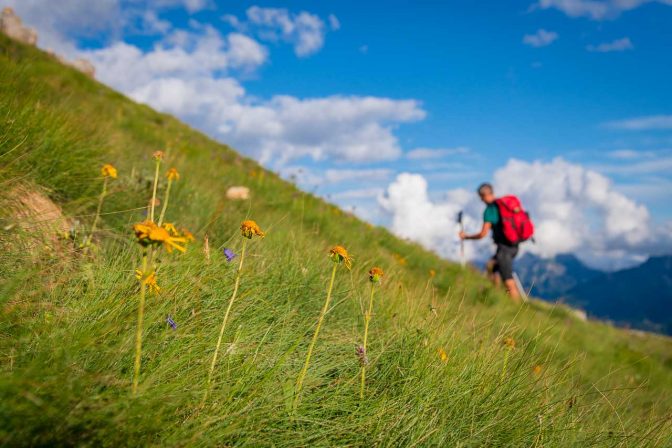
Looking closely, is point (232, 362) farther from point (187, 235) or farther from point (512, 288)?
point (512, 288)

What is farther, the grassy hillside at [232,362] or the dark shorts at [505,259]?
the dark shorts at [505,259]

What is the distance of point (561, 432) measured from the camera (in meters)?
2.27

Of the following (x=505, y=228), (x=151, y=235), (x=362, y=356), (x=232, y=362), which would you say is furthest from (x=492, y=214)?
(x=151, y=235)

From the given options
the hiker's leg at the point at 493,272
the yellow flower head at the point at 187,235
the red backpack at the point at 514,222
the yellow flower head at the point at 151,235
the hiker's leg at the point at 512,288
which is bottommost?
the hiker's leg at the point at 512,288

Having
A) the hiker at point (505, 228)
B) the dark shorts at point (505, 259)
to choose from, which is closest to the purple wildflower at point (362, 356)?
the hiker at point (505, 228)

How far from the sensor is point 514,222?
29.3ft

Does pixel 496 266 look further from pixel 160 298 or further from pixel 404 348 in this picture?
pixel 160 298

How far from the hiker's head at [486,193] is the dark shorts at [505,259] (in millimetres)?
1004

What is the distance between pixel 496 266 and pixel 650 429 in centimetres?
733

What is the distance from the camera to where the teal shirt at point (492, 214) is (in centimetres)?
909

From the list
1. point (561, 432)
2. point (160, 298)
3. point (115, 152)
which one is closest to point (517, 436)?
point (561, 432)

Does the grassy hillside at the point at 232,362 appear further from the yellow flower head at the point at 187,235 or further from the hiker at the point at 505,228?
the hiker at the point at 505,228

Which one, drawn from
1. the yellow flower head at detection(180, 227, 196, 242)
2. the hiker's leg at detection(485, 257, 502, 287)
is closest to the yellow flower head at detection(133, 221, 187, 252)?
the yellow flower head at detection(180, 227, 196, 242)

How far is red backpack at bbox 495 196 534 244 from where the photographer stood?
8.89m
